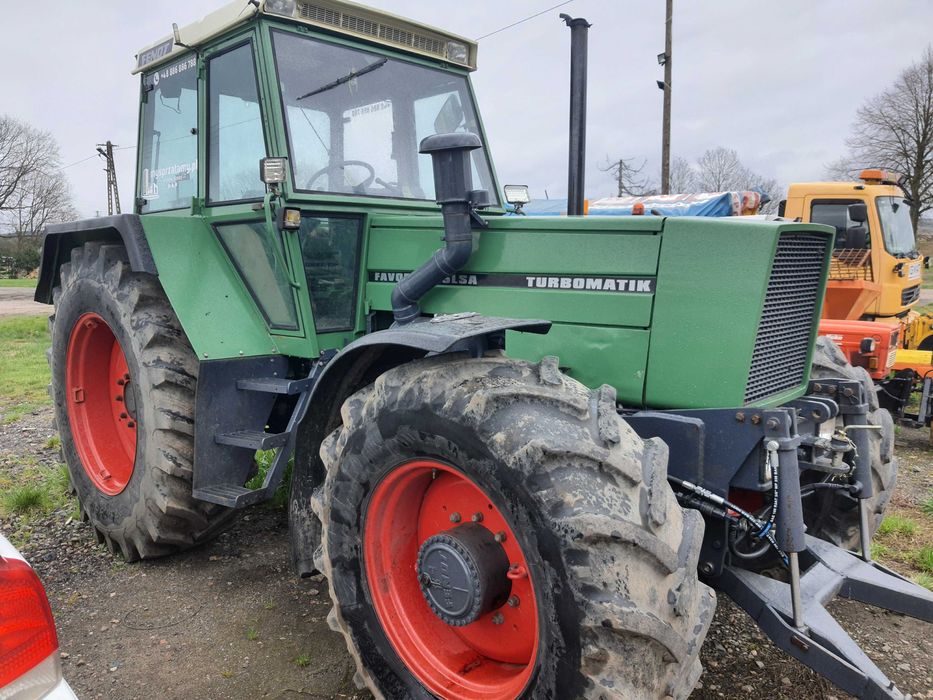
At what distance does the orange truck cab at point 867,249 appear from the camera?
8.92 m

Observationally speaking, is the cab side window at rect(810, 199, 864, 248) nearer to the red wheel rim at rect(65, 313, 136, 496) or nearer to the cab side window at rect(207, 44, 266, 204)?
the cab side window at rect(207, 44, 266, 204)

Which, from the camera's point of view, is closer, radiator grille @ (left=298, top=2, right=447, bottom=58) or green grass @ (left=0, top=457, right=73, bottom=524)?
radiator grille @ (left=298, top=2, right=447, bottom=58)

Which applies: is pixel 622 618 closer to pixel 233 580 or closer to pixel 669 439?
pixel 669 439

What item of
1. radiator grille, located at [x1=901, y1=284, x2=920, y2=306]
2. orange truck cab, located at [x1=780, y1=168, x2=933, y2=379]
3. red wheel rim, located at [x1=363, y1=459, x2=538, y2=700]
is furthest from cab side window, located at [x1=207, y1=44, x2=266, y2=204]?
radiator grille, located at [x1=901, y1=284, x2=920, y2=306]

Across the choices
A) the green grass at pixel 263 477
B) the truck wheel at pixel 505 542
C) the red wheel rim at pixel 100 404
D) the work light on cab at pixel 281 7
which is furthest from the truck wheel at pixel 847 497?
the red wheel rim at pixel 100 404

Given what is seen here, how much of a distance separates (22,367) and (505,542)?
1005 cm

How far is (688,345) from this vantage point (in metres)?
2.62

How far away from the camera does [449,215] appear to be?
9.28ft

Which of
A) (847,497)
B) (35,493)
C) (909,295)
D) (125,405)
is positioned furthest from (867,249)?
(35,493)

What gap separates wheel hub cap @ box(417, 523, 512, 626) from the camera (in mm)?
2326

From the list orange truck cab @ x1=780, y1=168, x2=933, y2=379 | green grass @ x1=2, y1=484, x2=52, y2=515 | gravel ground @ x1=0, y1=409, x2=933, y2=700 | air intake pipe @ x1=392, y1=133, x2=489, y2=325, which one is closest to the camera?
air intake pipe @ x1=392, y1=133, x2=489, y2=325

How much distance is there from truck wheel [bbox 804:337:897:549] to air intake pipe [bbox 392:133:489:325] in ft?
5.23

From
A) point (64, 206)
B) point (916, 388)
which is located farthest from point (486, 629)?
point (64, 206)

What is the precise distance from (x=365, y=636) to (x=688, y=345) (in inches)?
61.1
